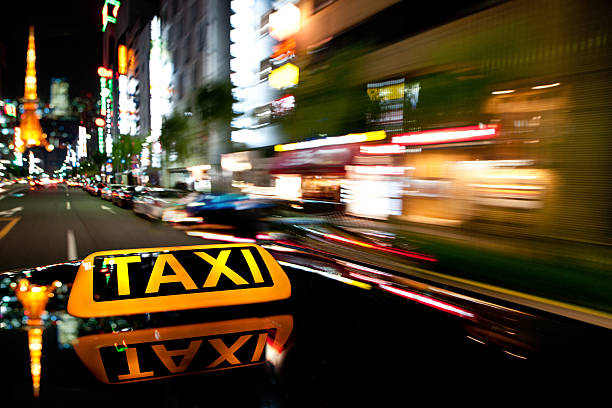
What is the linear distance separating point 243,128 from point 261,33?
715cm

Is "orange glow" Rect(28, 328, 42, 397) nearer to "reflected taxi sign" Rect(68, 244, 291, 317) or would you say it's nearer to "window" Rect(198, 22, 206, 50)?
"reflected taxi sign" Rect(68, 244, 291, 317)

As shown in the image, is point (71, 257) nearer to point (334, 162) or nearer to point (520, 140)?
point (520, 140)

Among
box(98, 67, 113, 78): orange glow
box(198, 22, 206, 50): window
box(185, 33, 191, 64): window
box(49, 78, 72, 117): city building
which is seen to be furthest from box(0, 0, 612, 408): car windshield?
box(49, 78, 72, 117): city building

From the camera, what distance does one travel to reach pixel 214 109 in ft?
94.2

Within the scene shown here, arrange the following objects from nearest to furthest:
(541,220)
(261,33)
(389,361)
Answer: (389,361), (541,220), (261,33)

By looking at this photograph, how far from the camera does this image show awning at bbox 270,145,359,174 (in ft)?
59.7

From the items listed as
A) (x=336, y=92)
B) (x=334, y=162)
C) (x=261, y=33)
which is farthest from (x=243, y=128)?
(x=336, y=92)

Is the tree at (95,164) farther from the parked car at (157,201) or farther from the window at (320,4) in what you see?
the parked car at (157,201)

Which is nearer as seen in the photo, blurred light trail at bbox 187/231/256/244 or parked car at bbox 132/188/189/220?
blurred light trail at bbox 187/231/256/244

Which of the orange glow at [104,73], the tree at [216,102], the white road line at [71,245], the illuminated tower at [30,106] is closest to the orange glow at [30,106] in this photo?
the illuminated tower at [30,106]

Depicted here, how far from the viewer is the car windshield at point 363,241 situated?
1.29m

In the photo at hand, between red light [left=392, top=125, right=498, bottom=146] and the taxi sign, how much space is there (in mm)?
11721

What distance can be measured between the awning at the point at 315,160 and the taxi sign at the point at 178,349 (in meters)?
16.3

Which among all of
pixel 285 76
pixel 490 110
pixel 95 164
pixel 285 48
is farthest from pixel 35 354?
pixel 95 164
